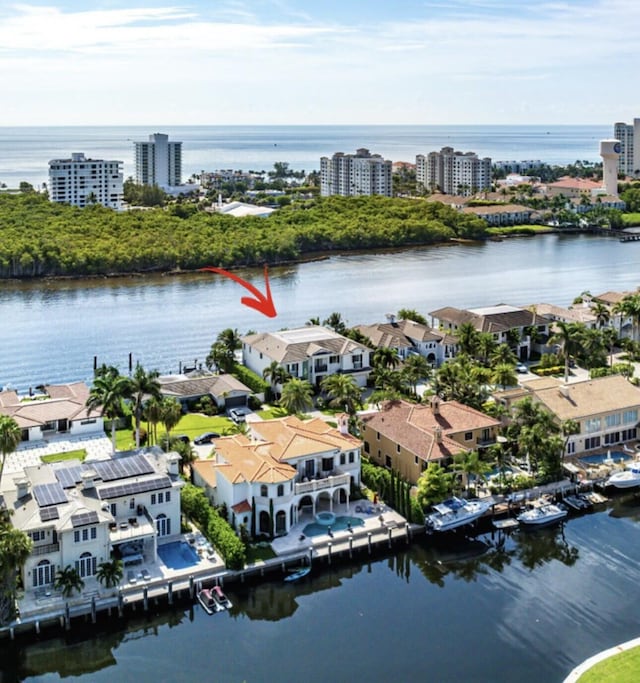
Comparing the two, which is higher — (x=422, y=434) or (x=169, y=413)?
(x=169, y=413)

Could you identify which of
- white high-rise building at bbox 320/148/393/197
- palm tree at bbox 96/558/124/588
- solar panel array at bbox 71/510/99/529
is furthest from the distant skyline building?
palm tree at bbox 96/558/124/588

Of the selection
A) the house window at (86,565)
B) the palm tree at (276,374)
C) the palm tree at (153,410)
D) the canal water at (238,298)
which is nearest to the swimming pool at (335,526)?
the house window at (86,565)

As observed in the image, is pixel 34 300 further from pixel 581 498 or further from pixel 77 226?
pixel 581 498

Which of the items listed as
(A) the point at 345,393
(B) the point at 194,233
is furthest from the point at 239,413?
(B) the point at 194,233

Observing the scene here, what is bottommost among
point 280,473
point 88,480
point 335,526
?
point 335,526

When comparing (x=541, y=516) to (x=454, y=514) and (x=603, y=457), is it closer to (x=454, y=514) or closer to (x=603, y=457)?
(x=454, y=514)

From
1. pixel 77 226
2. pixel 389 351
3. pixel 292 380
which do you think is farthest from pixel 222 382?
pixel 77 226

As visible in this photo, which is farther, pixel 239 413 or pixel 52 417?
pixel 239 413
